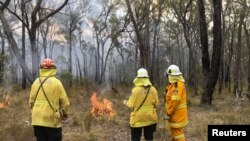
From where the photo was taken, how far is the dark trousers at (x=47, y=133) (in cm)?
715

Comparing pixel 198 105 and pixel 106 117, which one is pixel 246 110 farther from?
pixel 106 117

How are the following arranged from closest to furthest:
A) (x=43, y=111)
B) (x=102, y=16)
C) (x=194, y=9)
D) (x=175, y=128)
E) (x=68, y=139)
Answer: (x=43, y=111) < (x=175, y=128) < (x=68, y=139) < (x=194, y=9) < (x=102, y=16)

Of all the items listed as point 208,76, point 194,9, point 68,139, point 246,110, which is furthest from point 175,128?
point 194,9

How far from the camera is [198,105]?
56.7 ft

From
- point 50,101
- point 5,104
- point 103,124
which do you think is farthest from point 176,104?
point 5,104

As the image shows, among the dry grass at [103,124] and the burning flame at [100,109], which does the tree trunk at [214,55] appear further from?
the burning flame at [100,109]

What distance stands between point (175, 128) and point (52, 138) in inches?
87.1

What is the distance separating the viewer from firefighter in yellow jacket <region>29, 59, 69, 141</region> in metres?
7.07

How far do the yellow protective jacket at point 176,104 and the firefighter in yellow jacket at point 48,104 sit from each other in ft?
5.99

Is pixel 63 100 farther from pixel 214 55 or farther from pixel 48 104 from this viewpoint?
pixel 214 55

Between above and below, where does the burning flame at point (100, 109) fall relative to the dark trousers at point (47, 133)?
below

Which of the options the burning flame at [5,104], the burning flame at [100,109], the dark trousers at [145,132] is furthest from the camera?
the burning flame at [5,104]

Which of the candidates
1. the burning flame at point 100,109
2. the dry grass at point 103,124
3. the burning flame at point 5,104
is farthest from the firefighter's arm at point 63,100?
the burning flame at point 5,104

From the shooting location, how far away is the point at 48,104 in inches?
279
